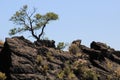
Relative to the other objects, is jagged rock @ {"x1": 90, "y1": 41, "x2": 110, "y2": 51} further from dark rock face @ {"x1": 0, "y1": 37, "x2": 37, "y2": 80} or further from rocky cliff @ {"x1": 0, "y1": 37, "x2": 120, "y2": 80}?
dark rock face @ {"x1": 0, "y1": 37, "x2": 37, "y2": 80}

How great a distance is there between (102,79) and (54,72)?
23.7 ft

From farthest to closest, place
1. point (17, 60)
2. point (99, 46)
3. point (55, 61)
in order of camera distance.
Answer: point (99, 46)
point (55, 61)
point (17, 60)

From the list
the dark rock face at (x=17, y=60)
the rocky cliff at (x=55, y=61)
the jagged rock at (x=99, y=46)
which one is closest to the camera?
the dark rock face at (x=17, y=60)

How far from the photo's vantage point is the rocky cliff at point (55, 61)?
4378 centimetres

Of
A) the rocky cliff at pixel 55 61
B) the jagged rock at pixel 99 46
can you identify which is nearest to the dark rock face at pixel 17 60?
the rocky cliff at pixel 55 61

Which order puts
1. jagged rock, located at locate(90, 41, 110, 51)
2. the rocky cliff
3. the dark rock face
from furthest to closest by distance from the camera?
1. jagged rock, located at locate(90, 41, 110, 51)
2. the rocky cliff
3. the dark rock face

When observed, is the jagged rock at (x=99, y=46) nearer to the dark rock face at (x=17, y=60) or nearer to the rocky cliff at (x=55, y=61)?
the rocky cliff at (x=55, y=61)

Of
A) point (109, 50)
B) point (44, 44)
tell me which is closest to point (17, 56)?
point (44, 44)

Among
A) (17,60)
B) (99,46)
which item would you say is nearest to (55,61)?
(17,60)

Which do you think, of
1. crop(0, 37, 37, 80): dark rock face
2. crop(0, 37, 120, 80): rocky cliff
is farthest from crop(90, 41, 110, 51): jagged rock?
crop(0, 37, 37, 80): dark rock face

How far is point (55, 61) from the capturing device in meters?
48.9

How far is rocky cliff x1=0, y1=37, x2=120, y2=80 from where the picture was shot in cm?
4378

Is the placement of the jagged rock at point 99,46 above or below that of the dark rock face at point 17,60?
above

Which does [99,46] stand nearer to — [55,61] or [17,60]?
[55,61]
